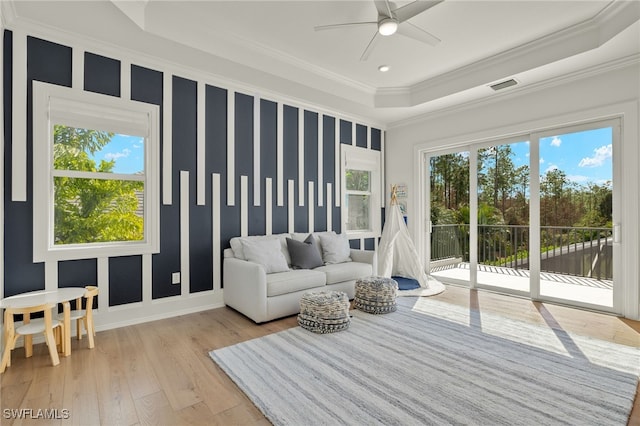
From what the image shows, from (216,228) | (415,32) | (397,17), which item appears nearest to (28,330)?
(216,228)

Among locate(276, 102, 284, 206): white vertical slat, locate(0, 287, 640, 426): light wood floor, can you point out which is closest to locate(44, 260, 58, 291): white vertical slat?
locate(0, 287, 640, 426): light wood floor

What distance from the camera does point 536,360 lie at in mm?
2354

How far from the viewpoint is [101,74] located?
3.04 metres

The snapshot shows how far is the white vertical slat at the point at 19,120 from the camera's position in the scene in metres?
2.65

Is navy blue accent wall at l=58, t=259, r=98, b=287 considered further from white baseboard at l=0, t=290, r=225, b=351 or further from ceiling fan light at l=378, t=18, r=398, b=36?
ceiling fan light at l=378, t=18, r=398, b=36

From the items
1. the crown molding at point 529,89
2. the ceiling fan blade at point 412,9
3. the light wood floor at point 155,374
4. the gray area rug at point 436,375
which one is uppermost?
the ceiling fan blade at point 412,9

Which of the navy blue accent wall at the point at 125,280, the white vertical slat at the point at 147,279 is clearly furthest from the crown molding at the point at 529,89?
the navy blue accent wall at the point at 125,280

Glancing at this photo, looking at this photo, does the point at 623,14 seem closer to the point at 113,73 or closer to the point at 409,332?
the point at 409,332

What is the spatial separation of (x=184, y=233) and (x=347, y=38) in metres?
2.76

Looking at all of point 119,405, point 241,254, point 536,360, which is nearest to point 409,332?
point 536,360

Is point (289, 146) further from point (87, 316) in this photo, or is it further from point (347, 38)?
point (87, 316)

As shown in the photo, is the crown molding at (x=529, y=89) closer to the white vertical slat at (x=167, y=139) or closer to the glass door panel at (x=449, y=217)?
the glass door panel at (x=449, y=217)

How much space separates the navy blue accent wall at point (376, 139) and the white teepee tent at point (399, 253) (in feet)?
3.59

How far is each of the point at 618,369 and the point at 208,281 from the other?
3.74 meters
